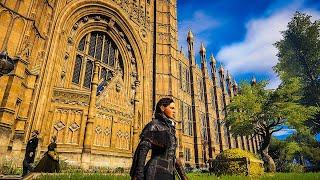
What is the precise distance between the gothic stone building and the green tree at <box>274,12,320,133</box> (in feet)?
43.0

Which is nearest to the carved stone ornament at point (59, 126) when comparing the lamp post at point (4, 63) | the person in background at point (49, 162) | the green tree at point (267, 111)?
the person in background at point (49, 162)

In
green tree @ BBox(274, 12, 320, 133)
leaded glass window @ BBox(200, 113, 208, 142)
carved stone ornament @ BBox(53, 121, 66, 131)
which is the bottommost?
carved stone ornament @ BBox(53, 121, 66, 131)

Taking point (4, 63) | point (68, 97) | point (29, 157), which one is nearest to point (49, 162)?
point (29, 157)

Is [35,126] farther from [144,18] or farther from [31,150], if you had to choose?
[144,18]

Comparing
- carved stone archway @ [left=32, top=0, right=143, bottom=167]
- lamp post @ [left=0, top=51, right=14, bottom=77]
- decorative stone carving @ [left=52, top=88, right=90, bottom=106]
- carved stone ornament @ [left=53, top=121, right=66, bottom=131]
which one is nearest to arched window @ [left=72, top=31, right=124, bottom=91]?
carved stone archway @ [left=32, top=0, right=143, bottom=167]

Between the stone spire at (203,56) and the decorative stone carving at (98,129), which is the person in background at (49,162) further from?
the stone spire at (203,56)

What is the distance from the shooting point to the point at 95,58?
15.9m

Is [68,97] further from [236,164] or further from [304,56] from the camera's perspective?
[304,56]

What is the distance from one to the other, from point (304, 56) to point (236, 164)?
68.2 feet

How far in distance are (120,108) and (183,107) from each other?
506 inches

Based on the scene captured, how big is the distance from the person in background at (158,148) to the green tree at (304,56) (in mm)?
23903

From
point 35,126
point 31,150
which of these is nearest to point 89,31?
point 35,126

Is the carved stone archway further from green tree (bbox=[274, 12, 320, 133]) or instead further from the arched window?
green tree (bbox=[274, 12, 320, 133])

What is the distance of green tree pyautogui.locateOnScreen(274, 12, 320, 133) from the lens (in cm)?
2325
